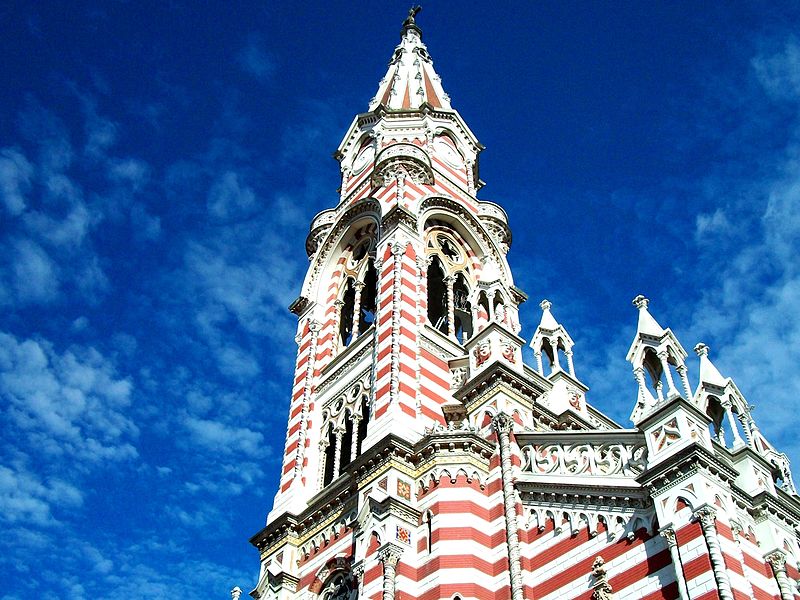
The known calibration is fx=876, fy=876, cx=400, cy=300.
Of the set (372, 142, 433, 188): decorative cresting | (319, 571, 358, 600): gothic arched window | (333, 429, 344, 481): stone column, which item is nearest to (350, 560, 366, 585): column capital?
(319, 571, 358, 600): gothic arched window

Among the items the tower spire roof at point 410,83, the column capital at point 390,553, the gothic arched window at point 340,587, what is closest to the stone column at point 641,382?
the column capital at point 390,553

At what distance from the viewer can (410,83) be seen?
40.7m

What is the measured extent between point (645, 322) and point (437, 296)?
42.4ft

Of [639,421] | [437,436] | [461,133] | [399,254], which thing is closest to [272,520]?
[437,436]

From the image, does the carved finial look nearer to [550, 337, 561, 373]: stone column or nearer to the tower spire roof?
the tower spire roof

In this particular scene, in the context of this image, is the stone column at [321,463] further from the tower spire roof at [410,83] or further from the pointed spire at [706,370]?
the tower spire roof at [410,83]

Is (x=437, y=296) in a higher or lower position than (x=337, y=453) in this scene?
higher

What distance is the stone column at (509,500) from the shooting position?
1835 centimetres

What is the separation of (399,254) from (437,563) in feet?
36.0

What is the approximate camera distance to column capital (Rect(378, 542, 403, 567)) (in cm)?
1912

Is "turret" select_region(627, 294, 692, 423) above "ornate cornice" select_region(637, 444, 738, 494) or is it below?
above

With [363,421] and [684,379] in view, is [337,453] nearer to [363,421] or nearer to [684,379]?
[363,421]

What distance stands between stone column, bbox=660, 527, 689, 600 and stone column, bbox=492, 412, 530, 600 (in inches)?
141

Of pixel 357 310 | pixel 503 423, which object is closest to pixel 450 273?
pixel 357 310
